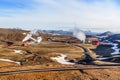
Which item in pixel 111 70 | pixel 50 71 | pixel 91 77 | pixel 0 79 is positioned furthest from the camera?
pixel 111 70

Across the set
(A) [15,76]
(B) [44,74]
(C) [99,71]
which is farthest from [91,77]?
(A) [15,76]

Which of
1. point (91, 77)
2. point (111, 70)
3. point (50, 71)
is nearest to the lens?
point (91, 77)

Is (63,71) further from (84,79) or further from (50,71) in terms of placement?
(84,79)

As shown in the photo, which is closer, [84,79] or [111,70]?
[84,79]

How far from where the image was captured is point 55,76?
66.9 m

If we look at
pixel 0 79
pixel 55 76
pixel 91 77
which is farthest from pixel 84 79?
pixel 0 79

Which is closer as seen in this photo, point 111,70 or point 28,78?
point 28,78

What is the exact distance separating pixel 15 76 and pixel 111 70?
27757 mm

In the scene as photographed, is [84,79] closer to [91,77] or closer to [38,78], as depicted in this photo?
[91,77]

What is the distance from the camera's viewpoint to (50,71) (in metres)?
70.6

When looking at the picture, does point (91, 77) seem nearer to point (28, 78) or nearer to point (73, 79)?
point (73, 79)

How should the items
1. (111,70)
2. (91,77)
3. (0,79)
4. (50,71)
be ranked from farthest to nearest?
(111,70) → (50,71) → (91,77) → (0,79)

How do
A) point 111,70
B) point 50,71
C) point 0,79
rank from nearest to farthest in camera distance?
point 0,79 < point 50,71 < point 111,70

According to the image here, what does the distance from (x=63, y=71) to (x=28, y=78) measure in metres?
10.9
